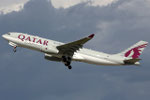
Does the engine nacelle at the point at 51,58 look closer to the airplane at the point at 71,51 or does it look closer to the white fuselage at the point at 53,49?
the airplane at the point at 71,51

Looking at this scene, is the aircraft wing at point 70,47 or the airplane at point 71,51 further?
the airplane at point 71,51

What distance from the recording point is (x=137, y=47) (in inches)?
2795

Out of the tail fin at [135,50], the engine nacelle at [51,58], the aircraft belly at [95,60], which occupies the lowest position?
the aircraft belly at [95,60]

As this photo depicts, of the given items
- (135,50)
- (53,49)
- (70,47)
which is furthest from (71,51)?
(135,50)

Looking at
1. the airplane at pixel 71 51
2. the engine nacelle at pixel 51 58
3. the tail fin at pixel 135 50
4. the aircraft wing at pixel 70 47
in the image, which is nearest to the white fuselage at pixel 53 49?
the airplane at pixel 71 51

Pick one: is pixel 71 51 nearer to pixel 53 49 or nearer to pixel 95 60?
pixel 53 49

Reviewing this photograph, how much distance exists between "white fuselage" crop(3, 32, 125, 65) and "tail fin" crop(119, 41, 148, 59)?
1809 millimetres

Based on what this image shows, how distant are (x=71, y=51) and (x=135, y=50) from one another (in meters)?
13.6

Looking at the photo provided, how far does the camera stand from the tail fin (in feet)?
230

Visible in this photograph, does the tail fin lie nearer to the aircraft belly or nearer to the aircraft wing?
the aircraft belly

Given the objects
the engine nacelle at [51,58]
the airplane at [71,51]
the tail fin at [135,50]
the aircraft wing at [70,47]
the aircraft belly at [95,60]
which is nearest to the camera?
the aircraft wing at [70,47]

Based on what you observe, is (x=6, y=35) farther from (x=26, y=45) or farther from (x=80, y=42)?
(x=80, y=42)

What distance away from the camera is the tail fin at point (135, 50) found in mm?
70062

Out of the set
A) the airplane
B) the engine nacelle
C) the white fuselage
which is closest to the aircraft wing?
the airplane
